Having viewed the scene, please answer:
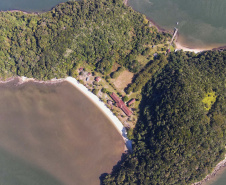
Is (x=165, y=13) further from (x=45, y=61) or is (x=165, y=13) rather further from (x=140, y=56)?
(x=45, y=61)

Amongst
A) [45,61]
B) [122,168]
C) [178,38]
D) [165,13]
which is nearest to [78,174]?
[122,168]

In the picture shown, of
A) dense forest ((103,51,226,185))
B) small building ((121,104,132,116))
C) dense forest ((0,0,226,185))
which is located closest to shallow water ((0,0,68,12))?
dense forest ((0,0,226,185))

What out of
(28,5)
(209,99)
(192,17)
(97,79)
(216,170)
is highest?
(28,5)

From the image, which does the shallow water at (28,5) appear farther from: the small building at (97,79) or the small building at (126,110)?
the small building at (126,110)

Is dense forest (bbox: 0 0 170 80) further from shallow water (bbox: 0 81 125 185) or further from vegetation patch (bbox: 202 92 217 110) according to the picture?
vegetation patch (bbox: 202 92 217 110)

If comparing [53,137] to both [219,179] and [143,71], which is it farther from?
[219,179]

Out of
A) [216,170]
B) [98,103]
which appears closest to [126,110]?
[98,103]
